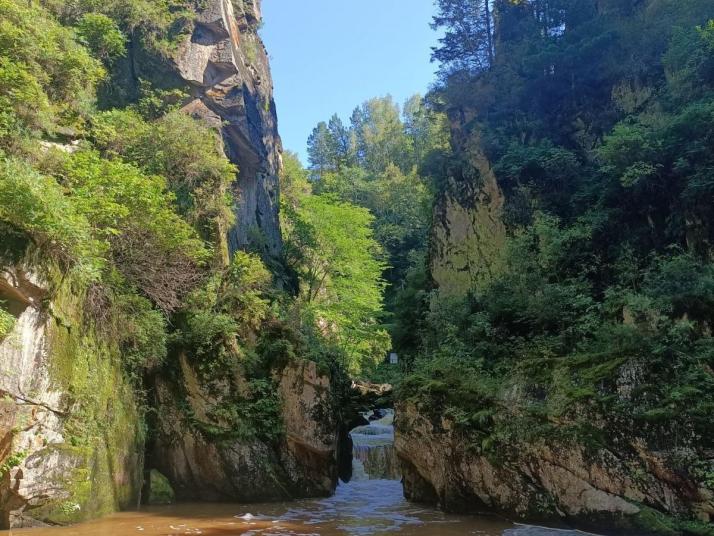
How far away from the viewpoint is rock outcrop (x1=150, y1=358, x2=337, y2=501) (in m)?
13.7

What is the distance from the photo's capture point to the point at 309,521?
11391 mm

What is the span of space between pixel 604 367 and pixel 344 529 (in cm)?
607

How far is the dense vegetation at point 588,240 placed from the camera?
10500 mm

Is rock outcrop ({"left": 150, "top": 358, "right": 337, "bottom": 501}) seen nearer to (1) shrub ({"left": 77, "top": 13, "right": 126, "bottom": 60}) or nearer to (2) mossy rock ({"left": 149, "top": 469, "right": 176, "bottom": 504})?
(2) mossy rock ({"left": 149, "top": 469, "right": 176, "bottom": 504})

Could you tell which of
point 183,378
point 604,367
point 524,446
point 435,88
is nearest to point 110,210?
point 183,378

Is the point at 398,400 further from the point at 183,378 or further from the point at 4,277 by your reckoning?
the point at 4,277

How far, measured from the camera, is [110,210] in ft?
38.0

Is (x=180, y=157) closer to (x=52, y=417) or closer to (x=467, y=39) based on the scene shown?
(x=52, y=417)

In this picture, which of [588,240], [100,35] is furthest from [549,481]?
[100,35]

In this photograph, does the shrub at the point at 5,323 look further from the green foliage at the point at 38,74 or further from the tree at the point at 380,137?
the tree at the point at 380,137

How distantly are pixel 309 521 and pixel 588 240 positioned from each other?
32.9 feet

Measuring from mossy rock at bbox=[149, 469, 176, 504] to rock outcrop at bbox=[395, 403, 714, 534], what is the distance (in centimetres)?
571

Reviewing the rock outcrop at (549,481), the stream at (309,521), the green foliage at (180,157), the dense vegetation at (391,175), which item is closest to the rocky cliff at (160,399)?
the stream at (309,521)

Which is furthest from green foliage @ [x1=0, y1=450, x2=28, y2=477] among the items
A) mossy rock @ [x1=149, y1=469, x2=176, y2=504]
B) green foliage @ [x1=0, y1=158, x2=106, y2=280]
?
mossy rock @ [x1=149, y1=469, x2=176, y2=504]
